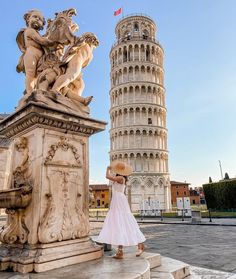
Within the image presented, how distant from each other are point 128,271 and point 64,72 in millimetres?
2879

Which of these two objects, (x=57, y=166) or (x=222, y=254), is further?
(x=222, y=254)

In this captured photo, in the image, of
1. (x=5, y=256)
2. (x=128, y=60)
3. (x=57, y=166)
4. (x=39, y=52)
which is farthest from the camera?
(x=128, y=60)

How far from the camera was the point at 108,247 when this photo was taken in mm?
4219

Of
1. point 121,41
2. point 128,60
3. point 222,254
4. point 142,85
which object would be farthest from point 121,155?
point 222,254

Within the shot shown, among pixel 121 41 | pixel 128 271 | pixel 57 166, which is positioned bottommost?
pixel 128 271

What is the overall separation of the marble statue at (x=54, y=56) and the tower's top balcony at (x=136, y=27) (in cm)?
5431

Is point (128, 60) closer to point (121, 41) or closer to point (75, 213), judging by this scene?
point (121, 41)

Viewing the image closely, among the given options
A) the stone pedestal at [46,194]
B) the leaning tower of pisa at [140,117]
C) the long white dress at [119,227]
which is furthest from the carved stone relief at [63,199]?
the leaning tower of pisa at [140,117]

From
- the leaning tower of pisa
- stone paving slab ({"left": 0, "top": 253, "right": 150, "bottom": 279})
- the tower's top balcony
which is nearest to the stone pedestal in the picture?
stone paving slab ({"left": 0, "top": 253, "right": 150, "bottom": 279})

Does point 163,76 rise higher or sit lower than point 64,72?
higher

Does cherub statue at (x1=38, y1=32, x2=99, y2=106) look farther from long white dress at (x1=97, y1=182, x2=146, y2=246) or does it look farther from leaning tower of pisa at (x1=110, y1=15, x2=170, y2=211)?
leaning tower of pisa at (x1=110, y1=15, x2=170, y2=211)

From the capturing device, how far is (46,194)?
3.09 m

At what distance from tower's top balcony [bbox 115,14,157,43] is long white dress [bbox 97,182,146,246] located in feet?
182

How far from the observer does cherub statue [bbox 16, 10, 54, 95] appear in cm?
387
